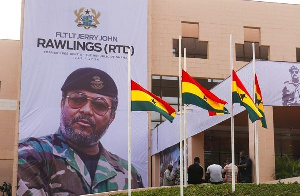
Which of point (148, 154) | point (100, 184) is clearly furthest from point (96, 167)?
point (148, 154)

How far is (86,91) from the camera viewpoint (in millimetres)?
29844

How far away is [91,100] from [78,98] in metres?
0.72

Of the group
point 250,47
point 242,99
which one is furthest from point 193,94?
point 250,47

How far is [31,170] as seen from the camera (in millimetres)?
28172

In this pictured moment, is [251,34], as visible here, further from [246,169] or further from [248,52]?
[246,169]

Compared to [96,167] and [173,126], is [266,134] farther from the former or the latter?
[96,167]

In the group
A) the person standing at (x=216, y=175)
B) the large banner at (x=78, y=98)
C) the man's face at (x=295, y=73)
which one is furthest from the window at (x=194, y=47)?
the person standing at (x=216, y=175)

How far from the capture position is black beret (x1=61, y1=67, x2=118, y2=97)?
29.8m

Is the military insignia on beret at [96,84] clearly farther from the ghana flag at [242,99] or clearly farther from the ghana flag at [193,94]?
the ghana flag at [242,99]

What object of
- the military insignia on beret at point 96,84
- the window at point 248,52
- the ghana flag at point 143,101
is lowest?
the ghana flag at point 143,101

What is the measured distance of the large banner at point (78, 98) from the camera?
28.5 metres

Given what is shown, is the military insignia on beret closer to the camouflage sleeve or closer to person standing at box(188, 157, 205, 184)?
the camouflage sleeve

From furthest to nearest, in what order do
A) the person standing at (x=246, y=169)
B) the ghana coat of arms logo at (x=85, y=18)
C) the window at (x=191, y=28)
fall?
the window at (x=191, y=28) < the ghana coat of arms logo at (x=85, y=18) < the person standing at (x=246, y=169)

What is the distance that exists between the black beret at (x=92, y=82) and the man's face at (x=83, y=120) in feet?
0.98
